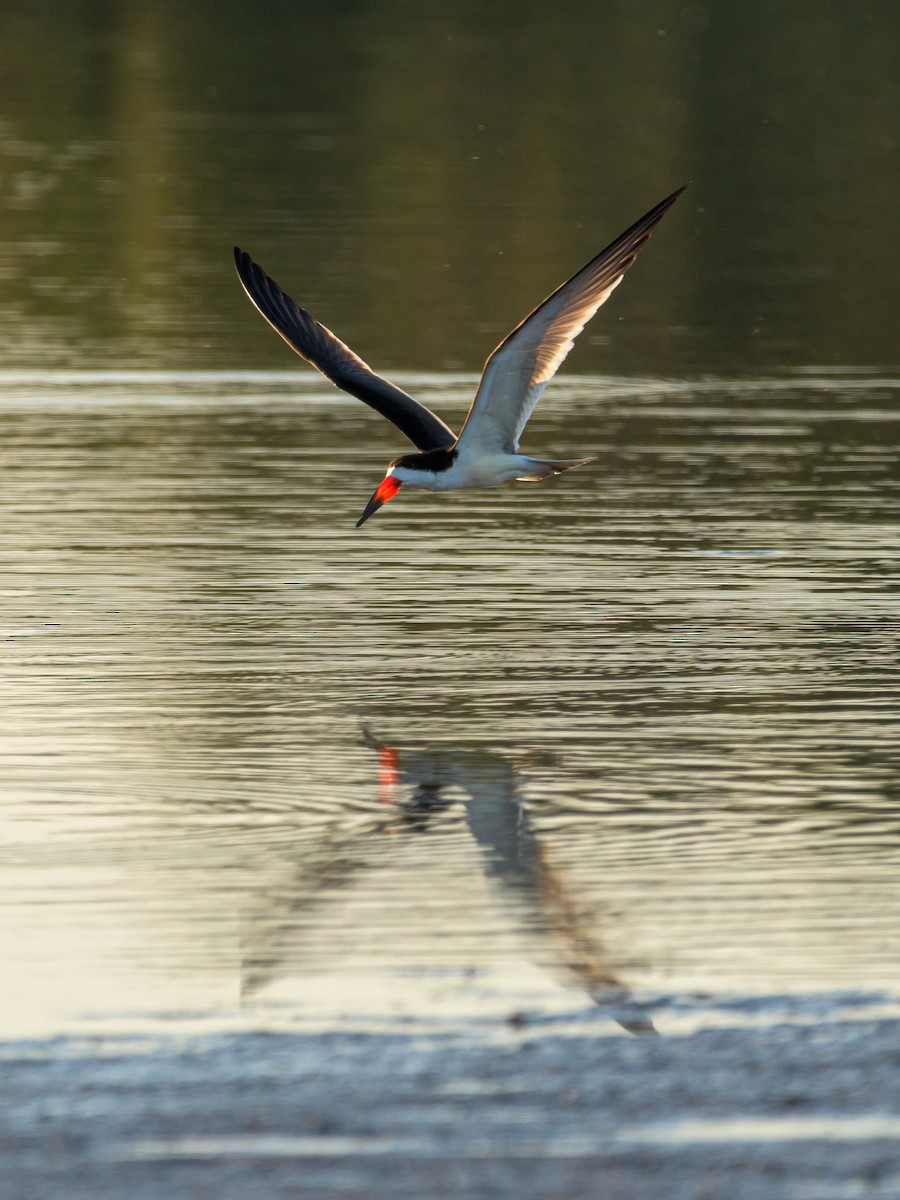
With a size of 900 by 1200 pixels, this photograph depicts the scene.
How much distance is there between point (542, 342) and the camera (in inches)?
418

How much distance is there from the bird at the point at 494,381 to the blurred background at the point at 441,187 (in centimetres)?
689

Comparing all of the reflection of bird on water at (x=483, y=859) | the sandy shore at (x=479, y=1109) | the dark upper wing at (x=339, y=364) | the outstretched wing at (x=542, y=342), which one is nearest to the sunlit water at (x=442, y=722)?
the reflection of bird on water at (x=483, y=859)

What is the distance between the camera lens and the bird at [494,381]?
10.5 metres

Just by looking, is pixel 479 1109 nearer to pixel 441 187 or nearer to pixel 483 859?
pixel 483 859

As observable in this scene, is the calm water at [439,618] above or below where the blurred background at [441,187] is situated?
above

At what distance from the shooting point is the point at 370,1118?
5473 millimetres

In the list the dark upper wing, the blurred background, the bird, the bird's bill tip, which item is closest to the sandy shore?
the bird

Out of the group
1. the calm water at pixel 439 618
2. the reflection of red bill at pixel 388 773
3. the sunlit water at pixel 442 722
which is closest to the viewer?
the sunlit water at pixel 442 722

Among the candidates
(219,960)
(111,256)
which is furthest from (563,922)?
(111,256)

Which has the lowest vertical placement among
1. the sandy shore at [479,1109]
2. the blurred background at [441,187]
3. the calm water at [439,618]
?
the blurred background at [441,187]

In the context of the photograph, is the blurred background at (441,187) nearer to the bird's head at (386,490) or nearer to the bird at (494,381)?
the bird at (494,381)

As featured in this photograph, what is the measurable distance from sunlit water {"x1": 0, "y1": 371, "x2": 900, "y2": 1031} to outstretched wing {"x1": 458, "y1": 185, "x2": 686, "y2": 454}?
975 millimetres

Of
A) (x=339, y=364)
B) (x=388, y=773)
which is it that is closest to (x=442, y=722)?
(x=388, y=773)

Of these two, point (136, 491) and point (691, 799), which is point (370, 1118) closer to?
point (691, 799)
